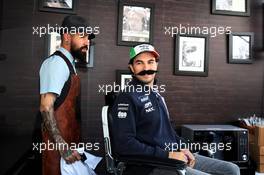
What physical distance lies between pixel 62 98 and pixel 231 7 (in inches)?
87.5

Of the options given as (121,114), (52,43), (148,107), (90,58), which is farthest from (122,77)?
(121,114)

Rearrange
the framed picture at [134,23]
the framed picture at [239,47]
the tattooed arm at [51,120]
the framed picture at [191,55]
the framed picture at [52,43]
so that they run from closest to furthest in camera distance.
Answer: the tattooed arm at [51,120] < the framed picture at [52,43] < the framed picture at [134,23] < the framed picture at [191,55] < the framed picture at [239,47]

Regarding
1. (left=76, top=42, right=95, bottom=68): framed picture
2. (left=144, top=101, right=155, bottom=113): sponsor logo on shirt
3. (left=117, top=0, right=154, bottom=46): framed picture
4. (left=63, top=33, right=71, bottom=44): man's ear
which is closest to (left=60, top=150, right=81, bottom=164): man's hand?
(left=144, top=101, right=155, bottom=113): sponsor logo on shirt

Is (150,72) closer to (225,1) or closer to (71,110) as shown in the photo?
(71,110)

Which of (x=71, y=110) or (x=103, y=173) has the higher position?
(x=71, y=110)

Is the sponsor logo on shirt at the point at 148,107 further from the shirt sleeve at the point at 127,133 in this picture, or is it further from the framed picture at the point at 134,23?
the framed picture at the point at 134,23

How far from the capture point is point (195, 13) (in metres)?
3.30

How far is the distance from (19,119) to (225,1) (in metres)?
2.49

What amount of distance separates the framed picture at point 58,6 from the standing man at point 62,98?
1.63 feet

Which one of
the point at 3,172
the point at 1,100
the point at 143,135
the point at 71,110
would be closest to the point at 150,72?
the point at 143,135

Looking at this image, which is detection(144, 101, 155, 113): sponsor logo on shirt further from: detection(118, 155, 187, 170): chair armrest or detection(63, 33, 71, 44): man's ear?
detection(63, 33, 71, 44): man's ear

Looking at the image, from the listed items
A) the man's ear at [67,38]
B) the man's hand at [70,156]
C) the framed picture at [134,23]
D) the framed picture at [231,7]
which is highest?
the framed picture at [231,7]

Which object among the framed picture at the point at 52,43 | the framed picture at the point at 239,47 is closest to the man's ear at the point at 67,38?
the framed picture at the point at 52,43

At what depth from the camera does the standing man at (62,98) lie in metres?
2.17
